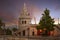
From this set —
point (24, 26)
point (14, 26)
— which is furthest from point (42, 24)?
point (14, 26)

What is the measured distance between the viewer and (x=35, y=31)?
4184 cm

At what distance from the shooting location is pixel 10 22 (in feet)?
146

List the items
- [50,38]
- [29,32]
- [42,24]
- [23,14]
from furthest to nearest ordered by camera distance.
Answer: [23,14], [29,32], [42,24], [50,38]

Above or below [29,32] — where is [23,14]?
above

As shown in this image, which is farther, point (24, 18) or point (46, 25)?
point (24, 18)

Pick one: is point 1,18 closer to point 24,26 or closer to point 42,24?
point 24,26

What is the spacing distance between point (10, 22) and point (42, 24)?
9833 mm

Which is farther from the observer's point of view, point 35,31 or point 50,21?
point 35,31

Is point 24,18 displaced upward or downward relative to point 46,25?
upward

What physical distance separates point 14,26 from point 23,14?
→ 2.92m

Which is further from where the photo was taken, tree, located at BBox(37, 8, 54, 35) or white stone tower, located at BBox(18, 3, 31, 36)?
white stone tower, located at BBox(18, 3, 31, 36)

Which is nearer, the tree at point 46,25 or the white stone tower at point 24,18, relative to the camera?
the tree at point 46,25

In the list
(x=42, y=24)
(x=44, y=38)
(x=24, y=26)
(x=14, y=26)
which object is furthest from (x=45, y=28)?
(x=14, y=26)

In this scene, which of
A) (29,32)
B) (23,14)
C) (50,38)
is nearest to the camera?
(50,38)
